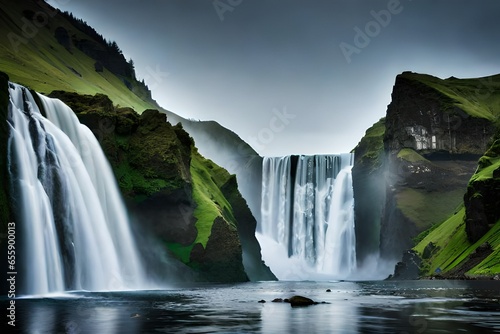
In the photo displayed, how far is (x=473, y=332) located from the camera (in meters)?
28.0

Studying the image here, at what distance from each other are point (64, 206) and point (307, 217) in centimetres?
13194

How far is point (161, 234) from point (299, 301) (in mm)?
59071

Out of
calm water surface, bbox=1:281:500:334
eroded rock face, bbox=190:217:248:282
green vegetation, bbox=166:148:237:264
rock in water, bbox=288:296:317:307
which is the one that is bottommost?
calm water surface, bbox=1:281:500:334

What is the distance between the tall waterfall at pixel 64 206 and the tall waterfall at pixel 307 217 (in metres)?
106

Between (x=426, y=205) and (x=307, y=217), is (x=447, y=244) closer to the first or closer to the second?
(x=426, y=205)

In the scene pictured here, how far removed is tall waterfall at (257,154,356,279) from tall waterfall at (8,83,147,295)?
106 m

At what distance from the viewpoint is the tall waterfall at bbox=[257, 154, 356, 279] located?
189000mm

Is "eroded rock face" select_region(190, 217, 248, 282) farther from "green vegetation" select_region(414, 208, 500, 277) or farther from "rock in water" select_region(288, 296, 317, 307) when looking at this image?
"rock in water" select_region(288, 296, 317, 307)

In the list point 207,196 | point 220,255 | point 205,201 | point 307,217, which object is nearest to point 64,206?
point 220,255

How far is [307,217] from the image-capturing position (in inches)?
7618

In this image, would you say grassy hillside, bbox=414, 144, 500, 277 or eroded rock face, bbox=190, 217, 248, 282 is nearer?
eroded rock face, bbox=190, 217, 248, 282

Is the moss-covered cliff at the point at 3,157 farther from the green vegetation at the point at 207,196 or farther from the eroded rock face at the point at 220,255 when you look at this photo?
the green vegetation at the point at 207,196

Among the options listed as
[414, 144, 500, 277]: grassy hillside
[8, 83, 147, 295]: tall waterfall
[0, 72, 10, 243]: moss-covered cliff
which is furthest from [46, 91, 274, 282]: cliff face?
[414, 144, 500, 277]: grassy hillside

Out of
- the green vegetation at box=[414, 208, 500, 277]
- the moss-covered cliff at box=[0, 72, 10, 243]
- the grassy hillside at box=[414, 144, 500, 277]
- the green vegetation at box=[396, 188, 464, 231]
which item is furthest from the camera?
the green vegetation at box=[396, 188, 464, 231]
